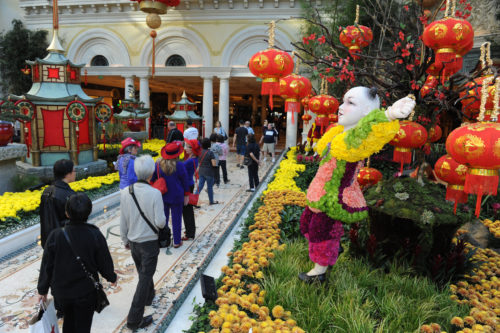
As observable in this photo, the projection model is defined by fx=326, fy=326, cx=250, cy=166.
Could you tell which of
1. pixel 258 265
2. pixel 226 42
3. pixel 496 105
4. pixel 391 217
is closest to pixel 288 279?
pixel 258 265

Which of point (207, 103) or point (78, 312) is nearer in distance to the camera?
point (78, 312)

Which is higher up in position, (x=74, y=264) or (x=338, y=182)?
(x=338, y=182)

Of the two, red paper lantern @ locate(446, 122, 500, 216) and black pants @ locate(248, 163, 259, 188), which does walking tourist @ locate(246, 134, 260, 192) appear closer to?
black pants @ locate(248, 163, 259, 188)

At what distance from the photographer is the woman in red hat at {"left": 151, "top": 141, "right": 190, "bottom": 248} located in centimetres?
453

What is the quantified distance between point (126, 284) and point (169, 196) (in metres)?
1.28

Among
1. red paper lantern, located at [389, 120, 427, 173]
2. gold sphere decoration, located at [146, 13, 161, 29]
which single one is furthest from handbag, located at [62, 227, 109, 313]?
gold sphere decoration, located at [146, 13, 161, 29]

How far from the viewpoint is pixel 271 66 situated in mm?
3912

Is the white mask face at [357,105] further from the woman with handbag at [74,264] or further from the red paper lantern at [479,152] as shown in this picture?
the woman with handbag at [74,264]

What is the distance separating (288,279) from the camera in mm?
3438

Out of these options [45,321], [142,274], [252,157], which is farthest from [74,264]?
[252,157]

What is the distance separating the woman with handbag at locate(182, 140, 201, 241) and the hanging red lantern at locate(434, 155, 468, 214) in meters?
3.38

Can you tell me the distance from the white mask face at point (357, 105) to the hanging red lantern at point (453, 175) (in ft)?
2.59

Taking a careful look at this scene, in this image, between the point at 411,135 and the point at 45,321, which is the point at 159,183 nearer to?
the point at 45,321

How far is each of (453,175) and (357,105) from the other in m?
1.04
